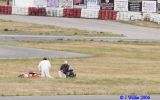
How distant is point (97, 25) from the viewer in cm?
7444

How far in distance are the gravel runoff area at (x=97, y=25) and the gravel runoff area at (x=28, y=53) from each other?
18.9m

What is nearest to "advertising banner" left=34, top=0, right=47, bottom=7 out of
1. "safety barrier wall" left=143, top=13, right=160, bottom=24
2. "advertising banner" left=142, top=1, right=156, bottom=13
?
"advertising banner" left=142, top=1, right=156, bottom=13

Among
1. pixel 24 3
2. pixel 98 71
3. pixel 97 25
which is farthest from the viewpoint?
pixel 24 3

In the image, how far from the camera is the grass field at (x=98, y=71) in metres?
22.3

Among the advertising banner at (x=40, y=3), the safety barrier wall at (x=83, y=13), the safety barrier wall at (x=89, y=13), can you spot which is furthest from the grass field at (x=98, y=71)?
the advertising banner at (x=40, y=3)

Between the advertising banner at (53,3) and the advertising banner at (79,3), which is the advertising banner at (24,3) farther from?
the advertising banner at (79,3)

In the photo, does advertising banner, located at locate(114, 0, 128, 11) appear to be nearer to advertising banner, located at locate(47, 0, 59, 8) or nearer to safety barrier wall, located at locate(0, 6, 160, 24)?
safety barrier wall, located at locate(0, 6, 160, 24)

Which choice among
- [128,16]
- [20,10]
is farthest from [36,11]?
[128,16]

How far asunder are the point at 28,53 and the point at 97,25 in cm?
3113

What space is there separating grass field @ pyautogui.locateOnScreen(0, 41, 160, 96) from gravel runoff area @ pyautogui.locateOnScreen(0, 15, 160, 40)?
10065 mm

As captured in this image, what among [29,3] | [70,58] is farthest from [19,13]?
[70,58]

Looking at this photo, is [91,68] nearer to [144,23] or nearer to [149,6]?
[144,23]

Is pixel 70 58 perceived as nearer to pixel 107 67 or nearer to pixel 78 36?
pixel 107 67

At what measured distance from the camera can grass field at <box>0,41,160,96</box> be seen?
22.3 m
